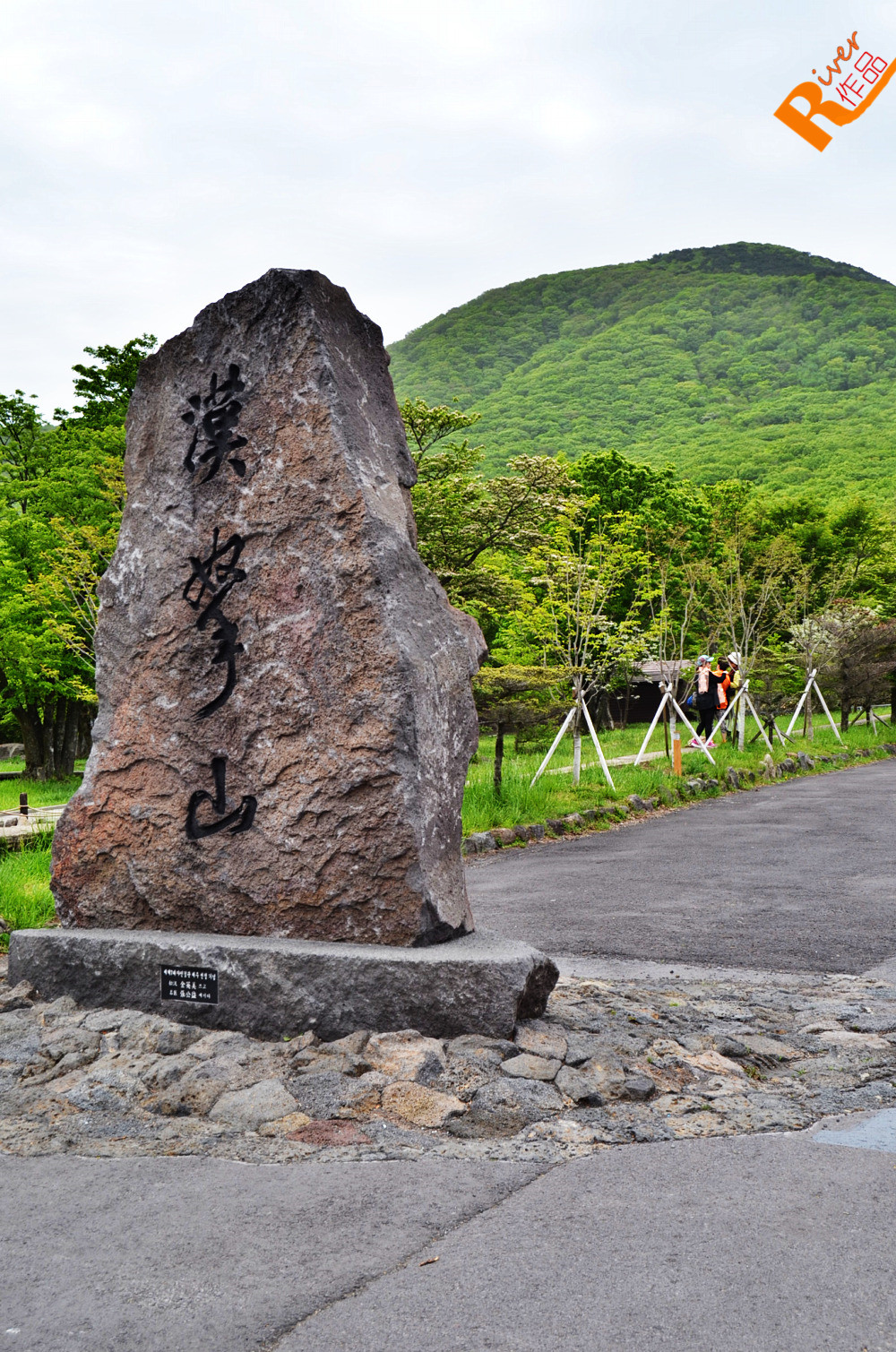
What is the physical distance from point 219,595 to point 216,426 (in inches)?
34.0

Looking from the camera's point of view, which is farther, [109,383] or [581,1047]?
[109,383]

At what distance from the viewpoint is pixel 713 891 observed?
27.0 feet

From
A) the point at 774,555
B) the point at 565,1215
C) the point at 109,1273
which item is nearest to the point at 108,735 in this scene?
the point at 109,1273

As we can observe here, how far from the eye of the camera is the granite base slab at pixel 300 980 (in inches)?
161

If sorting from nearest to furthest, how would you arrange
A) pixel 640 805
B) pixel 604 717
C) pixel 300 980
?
pixel 300 980, pixel 640 805, pixel 604 717

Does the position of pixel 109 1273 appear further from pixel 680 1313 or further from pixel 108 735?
pixel 108 735

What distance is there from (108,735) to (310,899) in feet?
4.51

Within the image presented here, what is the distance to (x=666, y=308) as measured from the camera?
76312 millimetres

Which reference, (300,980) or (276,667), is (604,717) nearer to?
(276,667)

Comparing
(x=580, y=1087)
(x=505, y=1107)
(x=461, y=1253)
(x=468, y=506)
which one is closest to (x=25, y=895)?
(x=505, y=1107)

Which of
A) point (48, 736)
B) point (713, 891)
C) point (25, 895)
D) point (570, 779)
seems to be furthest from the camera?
point (48, 736)

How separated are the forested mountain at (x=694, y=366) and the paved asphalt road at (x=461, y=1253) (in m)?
31.8

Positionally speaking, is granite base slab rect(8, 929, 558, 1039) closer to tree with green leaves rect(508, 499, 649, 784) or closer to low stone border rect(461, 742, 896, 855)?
low stone border rect(461, 742, 896, 855)

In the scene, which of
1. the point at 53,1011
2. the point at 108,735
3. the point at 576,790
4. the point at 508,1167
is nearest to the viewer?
the point at 508,1167
